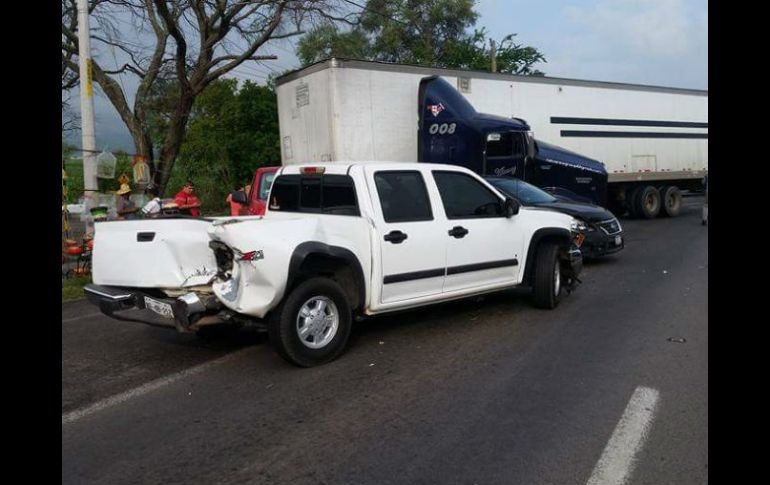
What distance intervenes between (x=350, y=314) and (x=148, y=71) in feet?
52.1

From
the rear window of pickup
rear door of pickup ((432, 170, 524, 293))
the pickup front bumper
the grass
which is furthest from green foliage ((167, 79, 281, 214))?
the pickup front bumper

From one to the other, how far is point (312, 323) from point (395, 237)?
1127 millimetres

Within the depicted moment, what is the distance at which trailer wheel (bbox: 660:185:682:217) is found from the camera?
20.9 metres

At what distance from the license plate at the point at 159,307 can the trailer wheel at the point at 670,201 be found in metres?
18.9

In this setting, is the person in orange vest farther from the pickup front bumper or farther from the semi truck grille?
the semi truck grille

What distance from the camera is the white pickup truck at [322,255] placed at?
5266mm

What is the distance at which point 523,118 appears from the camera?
16.9m

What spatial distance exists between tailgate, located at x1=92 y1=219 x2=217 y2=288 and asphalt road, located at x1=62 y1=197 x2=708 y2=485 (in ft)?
2.60

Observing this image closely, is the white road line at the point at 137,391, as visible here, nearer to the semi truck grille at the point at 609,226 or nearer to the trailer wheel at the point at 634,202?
the semi truck grille at the point at 609,226

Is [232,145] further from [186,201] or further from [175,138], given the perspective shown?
[186,201]

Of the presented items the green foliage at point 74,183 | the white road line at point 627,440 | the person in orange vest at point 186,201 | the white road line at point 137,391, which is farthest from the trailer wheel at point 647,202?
the green foliage at point 74,183

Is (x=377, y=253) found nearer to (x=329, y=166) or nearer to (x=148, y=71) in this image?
(x=329, y=166)
